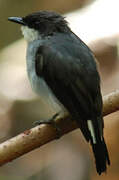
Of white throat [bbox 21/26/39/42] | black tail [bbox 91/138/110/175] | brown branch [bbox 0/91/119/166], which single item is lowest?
black tail [bbox 91/138/110/175]

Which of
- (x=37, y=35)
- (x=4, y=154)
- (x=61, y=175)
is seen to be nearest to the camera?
(x=4, y=154)

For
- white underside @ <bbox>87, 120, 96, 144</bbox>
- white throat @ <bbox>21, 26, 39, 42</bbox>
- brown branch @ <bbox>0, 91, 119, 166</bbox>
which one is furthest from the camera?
white throat @ <bbox>21, 26, 39, 42</bbox>

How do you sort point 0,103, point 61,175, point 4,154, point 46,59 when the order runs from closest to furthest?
point 4,154 < point 46,59 < point 61,175 < point 0,103

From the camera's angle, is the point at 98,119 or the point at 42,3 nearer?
the point at 98,119

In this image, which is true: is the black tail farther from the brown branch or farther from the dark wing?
the brown branch

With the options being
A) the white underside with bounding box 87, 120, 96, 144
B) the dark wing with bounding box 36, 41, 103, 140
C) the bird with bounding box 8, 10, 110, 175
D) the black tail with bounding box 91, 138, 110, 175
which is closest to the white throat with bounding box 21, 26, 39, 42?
the bird with bounding box 8, 10, 110, 175

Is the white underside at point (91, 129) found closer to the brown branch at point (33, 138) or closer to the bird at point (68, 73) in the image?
the bird at point (68, 73)

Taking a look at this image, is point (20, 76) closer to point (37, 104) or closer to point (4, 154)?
point (37, 104)

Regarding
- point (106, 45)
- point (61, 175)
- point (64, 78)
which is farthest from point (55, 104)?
point (106, 45)
